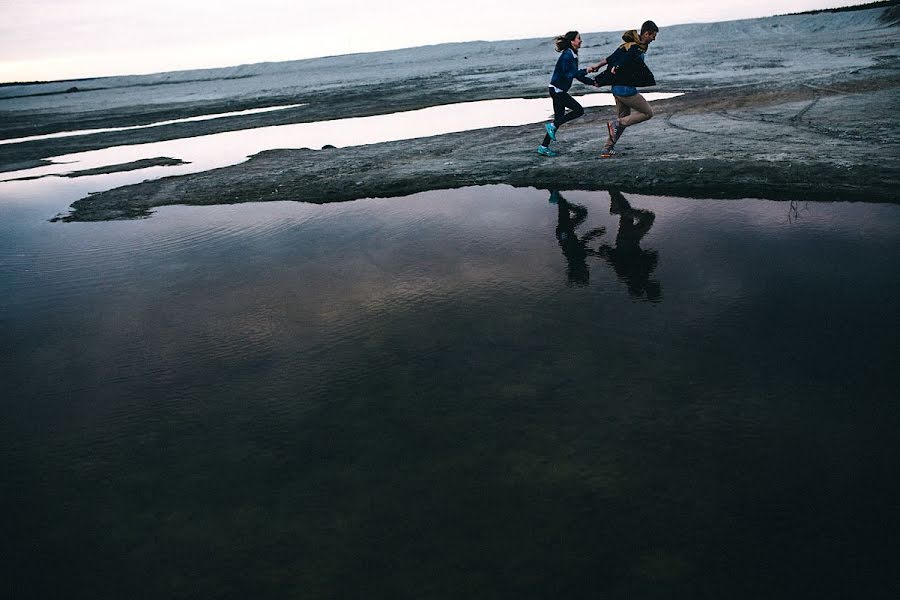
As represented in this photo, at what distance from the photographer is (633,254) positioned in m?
4.96

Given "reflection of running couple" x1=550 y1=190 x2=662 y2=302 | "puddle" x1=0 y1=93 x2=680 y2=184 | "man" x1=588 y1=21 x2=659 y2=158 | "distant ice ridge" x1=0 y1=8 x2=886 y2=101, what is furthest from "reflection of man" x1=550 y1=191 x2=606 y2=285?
"distant ice ridge" x1=0 y1=8 x2=886 y2=101

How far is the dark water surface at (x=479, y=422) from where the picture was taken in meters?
2.12

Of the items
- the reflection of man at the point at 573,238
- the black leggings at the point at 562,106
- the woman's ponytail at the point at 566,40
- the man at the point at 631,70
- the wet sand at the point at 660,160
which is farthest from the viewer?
the black leggings at the point at 562,106

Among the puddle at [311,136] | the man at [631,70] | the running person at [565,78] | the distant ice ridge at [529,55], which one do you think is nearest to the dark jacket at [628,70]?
the man at [631,70]

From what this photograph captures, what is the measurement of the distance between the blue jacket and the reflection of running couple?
245 centimetres

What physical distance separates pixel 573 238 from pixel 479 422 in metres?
3.11

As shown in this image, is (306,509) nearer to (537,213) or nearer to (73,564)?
(73,564)

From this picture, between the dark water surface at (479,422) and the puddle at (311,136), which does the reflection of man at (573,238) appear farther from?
the puddle at (311,136)

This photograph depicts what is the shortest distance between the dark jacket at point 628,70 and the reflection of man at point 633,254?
2410 mm

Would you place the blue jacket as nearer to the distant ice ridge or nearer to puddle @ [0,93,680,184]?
puddle @ [0,93,680,184]

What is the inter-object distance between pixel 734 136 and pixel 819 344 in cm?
631

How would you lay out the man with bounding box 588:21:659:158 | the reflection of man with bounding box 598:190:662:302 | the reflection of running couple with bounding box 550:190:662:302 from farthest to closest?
the man with bounding box 588:21:659:158 < the reflection of running couple with bounding box 550:190:662:302 < the reflection of man with bounding box 598:190:662:302

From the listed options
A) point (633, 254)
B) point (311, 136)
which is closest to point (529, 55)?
point (311, 136)

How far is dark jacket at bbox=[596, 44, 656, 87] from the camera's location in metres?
7.71
